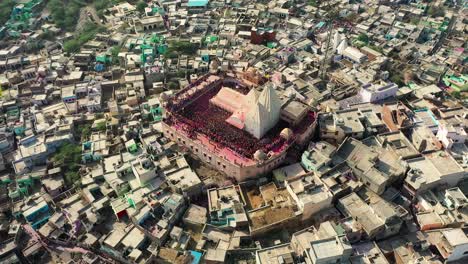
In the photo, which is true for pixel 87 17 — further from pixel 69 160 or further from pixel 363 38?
pixel 363 38

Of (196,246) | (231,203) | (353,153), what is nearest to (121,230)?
(196,246)

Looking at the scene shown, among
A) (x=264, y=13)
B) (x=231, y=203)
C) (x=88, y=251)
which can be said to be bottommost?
(x=88, y=251)

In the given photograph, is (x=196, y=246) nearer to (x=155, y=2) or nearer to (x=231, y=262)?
(x=231, y=262)

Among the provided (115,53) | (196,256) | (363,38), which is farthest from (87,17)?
(196,256)

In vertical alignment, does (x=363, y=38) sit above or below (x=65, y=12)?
above

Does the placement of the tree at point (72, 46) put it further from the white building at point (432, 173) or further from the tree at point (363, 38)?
the white building at point (432, 173)

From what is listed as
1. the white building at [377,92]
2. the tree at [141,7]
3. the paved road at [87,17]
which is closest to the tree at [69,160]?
the paved road at [87,17]

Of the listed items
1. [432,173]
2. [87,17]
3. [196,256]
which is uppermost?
[87,17]

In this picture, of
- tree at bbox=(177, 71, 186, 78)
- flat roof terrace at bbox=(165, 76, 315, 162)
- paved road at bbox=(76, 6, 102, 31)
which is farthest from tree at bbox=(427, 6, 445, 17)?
paved road at bbox=(76, 6, 102, 31)
